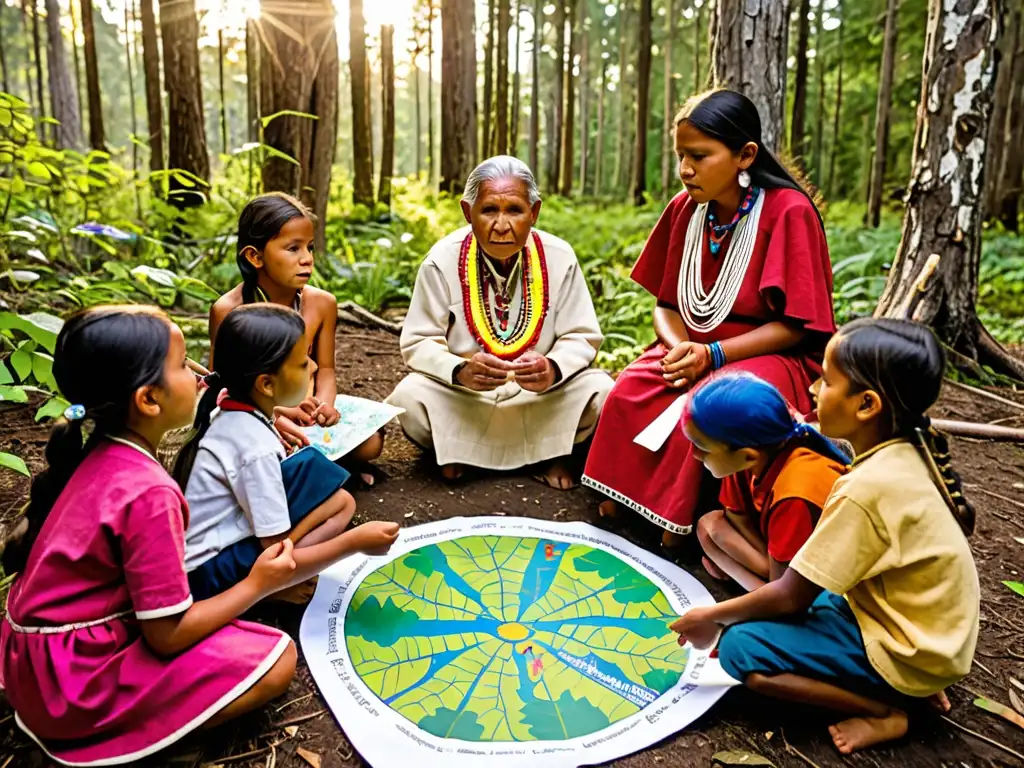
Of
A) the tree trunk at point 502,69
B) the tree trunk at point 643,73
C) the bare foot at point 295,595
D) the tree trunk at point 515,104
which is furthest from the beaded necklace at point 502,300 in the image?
the tree trunk at point 515,104

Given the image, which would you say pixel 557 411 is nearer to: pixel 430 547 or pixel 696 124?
pixel 430 547

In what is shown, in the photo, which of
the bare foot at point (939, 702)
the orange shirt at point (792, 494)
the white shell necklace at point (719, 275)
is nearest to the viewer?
the bare foot at point (939, 702)

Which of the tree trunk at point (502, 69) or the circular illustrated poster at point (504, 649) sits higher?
the tree trunk at point (502, 69)

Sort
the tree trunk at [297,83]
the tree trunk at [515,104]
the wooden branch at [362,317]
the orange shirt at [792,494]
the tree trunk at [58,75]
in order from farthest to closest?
the tree trunk at [515,104], the tree trunk at [58,75], the wooden branch at [362,317], the tree trunk at [297,83], the orange shirt at [792,494]

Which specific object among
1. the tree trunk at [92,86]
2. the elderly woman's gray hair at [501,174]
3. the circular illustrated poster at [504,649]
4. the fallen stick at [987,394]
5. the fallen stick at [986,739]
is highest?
the tree trunk at [92,86]

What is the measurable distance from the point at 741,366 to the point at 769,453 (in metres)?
0.73

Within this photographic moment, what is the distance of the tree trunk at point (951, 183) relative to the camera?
4.52m

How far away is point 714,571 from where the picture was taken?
256 centimetres

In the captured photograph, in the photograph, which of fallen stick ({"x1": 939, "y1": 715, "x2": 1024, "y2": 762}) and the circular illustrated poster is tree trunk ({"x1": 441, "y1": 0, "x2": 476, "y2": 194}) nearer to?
the circular illustrated poster

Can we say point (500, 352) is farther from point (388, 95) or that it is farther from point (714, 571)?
point (388, 95)

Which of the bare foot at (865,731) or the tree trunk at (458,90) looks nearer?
the bare foot at (865,731)

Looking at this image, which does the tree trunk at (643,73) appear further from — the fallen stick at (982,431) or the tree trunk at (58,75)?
the fallen stick at (982,431)

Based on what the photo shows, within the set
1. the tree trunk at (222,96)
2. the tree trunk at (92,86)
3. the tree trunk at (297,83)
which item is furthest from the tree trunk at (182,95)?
the tree trunk at (92,86)

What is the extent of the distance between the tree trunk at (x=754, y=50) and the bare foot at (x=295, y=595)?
12.4 feet
